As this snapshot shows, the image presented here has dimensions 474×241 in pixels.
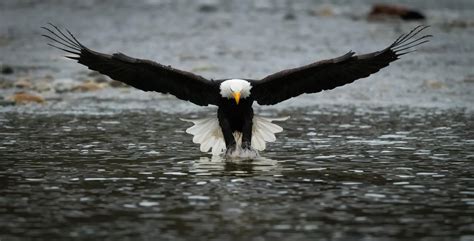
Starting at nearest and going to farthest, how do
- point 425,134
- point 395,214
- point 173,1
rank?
point 395,214, point 425,134, point 173,1

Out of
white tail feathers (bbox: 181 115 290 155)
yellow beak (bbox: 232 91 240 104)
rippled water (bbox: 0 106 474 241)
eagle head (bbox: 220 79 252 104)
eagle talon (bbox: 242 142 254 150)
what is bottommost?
rippled water (bbox: 0 106 474 241)

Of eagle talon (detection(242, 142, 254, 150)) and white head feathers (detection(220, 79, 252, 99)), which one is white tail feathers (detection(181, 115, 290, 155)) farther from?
white head feathers (detection(220, 79, 252, 99))

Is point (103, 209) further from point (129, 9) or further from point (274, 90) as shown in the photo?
point (129, 9)

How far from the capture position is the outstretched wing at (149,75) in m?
10.3

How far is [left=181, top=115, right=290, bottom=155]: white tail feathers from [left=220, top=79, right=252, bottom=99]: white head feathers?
511mm

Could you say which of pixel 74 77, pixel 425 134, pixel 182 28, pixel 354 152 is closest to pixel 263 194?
pixel 354 152

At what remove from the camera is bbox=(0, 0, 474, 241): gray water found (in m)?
6.69

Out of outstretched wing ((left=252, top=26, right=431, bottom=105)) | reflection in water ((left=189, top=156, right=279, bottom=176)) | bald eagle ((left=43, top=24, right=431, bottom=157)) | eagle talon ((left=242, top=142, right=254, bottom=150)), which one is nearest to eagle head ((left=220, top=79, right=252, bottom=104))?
bald eagle ((left=43, top=24, right=431, bottom=157))

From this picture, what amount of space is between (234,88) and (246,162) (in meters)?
0.79

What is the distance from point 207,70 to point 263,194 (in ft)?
34.6

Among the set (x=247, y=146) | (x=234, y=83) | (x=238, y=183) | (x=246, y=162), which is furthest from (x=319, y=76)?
(x=238, y=183)

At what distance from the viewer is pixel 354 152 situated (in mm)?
10172

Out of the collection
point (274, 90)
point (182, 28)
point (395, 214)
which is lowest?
point (395, 214)

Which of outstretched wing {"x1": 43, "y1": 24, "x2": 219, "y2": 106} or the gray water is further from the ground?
outstretched wing {"x1": 43, "y1": 24, "x2": 219, "y2": 106}
